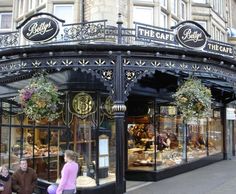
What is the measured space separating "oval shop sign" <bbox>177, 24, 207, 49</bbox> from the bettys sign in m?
3.31

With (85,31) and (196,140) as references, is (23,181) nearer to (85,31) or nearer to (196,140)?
(85,31)

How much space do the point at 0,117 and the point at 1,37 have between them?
445 centimetres

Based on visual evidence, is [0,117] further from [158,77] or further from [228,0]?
[228,0]

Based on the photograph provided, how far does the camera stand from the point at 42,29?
1063 cm

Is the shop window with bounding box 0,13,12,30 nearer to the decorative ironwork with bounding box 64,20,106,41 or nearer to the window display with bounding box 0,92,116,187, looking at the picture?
the window display with bounding box 0,92,116,187

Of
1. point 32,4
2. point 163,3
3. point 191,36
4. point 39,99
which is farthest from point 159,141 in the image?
point 32,4

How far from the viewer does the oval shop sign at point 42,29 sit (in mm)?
10570

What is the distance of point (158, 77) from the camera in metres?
13.7

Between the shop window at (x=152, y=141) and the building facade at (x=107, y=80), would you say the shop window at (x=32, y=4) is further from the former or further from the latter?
the shop window at (x=152, y=141)

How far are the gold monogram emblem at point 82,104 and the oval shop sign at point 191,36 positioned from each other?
122 inches

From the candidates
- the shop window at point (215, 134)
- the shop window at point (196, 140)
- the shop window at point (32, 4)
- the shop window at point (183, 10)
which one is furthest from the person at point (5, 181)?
the shop window at point (215, 134)

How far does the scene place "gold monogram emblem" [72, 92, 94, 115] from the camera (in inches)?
469

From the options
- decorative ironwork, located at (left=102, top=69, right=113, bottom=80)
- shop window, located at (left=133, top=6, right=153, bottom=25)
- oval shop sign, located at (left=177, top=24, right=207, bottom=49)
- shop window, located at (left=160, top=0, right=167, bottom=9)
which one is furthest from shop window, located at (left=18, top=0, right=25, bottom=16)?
oval shop sign, located at (left=177, top=24, right=207, bottom=49)

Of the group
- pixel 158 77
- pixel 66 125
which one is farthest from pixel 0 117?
pixel 158 77
